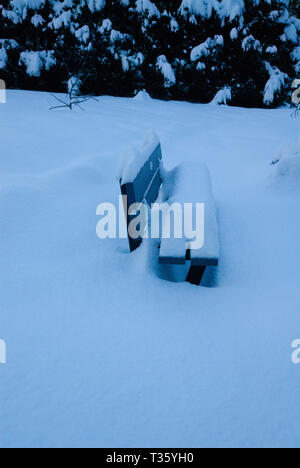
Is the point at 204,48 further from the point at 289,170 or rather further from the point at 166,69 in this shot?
the point at 289,170

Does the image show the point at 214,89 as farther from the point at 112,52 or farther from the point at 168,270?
the point at 168,270

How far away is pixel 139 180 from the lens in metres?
1.96

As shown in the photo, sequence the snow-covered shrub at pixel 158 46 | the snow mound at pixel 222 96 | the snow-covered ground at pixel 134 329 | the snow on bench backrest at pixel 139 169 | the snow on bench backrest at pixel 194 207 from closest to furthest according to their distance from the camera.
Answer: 1. the snow-covered ground at pixel 134 329
2. the snow on bench backrest at pixel 194 207
3. the snow on bench backrest at pixel 139 169
4. the snow-covered shrub at pixel 158 46
5. the snow mound at pixel 222 96

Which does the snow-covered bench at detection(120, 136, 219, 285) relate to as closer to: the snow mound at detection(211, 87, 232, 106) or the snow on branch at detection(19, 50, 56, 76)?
the snow mound at detection(211, 87, 232, 106)

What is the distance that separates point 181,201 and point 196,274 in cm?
58

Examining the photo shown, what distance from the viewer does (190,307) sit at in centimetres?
177

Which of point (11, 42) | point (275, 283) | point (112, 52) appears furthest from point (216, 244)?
point (11, 42)

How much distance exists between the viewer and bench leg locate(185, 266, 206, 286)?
185 cm

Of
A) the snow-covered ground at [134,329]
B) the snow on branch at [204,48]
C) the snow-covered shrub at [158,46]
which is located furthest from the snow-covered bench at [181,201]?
the snow on branch at [204,48]

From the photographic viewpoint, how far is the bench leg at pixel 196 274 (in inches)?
72.9

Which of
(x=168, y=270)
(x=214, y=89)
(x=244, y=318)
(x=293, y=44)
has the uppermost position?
(x=293, y=44)

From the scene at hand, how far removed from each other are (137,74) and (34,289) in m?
7.86

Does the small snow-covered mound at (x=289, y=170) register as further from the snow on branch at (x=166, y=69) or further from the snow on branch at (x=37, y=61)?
the snow on branch at (x=37, y=61)

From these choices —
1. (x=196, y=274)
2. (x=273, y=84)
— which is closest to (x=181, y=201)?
(x=196, y=274)
